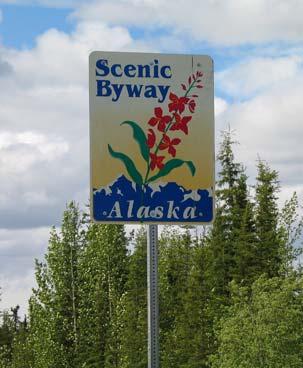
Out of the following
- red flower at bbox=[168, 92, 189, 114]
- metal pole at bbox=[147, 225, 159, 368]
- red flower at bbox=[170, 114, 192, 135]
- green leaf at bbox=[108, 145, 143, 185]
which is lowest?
metal pole at bbox=[147, 225, 159, 368]

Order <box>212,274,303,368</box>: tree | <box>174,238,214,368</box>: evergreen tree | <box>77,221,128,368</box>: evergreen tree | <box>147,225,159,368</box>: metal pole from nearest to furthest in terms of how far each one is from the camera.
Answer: <box>147,225,159,368</box>: metal pole < <box>212,274,303,368</box>: tree < <box>174,238,214,368</box>: evergreen tree < <box>77,221,128,368</box>: evergreen tree

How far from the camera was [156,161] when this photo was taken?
8.88m

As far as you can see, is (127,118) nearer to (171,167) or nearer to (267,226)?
(171,167)

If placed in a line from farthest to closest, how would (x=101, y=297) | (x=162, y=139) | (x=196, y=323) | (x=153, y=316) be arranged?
(x=101, y=297) → (x=196, y=323) → (x=162, y=139) → (x=153, y=316)

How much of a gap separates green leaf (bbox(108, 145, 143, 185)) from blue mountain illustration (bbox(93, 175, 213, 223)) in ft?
0.16

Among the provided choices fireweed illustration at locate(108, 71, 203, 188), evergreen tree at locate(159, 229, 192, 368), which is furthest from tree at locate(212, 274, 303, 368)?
fireweed illustration at locate(108, 71, 203, 188)

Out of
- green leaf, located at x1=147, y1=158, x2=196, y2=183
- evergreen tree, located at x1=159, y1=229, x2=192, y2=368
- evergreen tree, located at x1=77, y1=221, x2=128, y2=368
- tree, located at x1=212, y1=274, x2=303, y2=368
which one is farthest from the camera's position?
evergreen tree, located at x1=77, y1=221, x2=128, y2=368

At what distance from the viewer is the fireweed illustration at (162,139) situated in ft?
29.0

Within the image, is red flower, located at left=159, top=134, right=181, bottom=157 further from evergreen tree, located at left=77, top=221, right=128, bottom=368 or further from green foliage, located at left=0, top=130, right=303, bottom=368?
evergreen tree, located at left=77, top=221, right=128, bottom=368

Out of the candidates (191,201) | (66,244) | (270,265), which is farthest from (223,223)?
(191,201)

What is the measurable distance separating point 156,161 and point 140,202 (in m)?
0.38

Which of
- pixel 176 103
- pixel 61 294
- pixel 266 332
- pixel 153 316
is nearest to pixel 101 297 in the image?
pixel 61 294

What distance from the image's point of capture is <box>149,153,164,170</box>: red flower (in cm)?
887

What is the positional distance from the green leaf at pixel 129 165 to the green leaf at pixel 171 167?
0.10 meters
